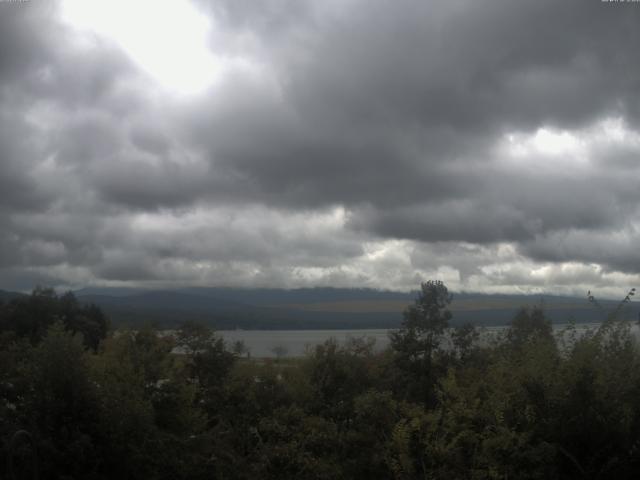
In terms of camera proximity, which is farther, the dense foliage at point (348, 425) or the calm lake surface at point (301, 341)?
the calm lake surface at point (301, 341)

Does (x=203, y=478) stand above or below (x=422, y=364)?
below

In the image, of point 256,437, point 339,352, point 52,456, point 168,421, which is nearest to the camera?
point 52,456

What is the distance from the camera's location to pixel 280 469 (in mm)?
16141

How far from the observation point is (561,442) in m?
14.6

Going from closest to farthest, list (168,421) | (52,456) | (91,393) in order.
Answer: (52,456), (91,393), (168,421)

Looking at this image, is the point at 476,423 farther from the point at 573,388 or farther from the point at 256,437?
the point at 256,437

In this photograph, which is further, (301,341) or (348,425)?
(301,341)

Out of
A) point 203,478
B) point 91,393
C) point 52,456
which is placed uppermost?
point 91,393

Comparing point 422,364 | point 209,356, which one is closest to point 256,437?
point 209,356

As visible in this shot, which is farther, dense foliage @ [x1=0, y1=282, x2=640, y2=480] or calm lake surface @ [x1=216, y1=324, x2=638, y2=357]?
calm lake surface @ [x1=216, y1=324, x2=638, y2=357]

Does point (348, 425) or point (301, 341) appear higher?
point (348, 425)

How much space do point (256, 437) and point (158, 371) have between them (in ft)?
12.1

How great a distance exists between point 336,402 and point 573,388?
28.9ft

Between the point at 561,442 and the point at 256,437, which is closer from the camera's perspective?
the point at 561,442
